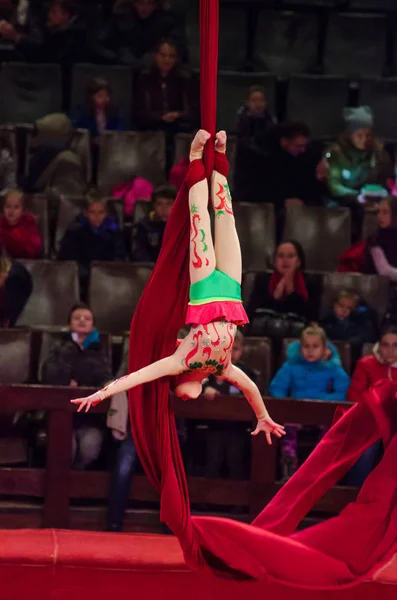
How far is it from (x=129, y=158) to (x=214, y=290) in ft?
10.9

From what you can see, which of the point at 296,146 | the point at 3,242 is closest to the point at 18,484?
the point at 3,242

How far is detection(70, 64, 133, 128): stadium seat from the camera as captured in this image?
7.10 m

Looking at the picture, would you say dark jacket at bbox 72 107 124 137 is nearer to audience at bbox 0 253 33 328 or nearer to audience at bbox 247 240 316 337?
audience at bbox 0 253 33 328

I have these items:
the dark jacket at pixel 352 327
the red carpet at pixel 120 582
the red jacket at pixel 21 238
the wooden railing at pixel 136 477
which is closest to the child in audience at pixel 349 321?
the dark jacket at pixel 352 327

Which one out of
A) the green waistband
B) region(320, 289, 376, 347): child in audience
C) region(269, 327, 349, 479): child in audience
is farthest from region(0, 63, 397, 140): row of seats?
the green waistband

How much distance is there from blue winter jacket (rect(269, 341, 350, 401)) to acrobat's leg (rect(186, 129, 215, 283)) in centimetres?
194

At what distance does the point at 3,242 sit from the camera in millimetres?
6066

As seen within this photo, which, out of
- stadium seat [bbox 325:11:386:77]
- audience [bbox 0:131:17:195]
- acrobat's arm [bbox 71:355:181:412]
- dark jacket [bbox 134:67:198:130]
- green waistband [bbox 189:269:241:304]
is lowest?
acrobat's arm [bbox 71:355:181:412]

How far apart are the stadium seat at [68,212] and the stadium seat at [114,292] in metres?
0.43

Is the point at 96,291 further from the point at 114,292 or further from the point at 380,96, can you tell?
the point at 380,96

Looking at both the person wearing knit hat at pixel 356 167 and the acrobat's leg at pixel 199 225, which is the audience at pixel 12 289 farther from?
the acrobat's leg at pixel 199 225

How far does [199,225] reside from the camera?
352 centimetres

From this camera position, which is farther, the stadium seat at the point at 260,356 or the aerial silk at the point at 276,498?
the stadium seat at the point at 260,356

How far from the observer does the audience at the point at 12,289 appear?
226 inches
